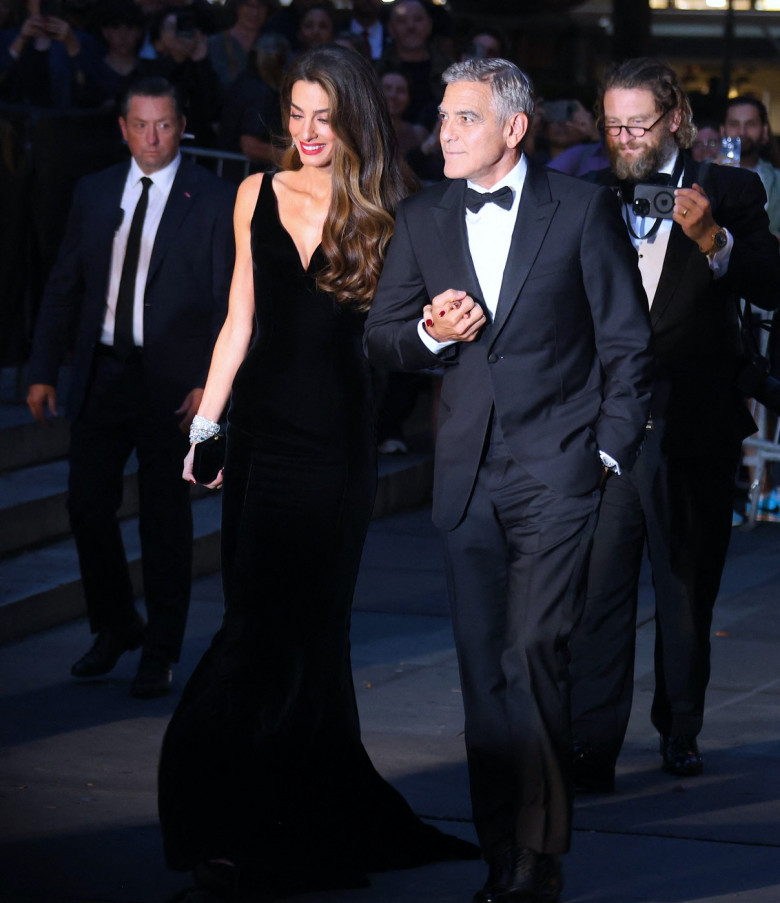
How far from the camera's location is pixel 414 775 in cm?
569

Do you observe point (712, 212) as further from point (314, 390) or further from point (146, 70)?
point (146, 70)

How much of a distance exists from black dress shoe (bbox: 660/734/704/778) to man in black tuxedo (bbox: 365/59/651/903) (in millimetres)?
1391

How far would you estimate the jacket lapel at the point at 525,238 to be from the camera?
14.3 ft

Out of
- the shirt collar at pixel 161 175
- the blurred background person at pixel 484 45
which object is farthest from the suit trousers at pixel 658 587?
the blurred background person at pixel 484 45

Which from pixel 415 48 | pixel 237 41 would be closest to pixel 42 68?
pixel 237 41

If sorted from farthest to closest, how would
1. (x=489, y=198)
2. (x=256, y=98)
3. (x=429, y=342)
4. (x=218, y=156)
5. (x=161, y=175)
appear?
A: (x=256, y=98), (x=218, y=156), (x=161, y=175), (x=489, y=198), (x=429, y=342)

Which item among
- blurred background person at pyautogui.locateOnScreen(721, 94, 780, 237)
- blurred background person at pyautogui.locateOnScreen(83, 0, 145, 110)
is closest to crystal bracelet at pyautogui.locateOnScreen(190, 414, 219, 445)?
blurred background person at pyautogui.locateOnScreen(721, 94, 780, 237)

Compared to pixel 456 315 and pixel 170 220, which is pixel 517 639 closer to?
pixel 456 315

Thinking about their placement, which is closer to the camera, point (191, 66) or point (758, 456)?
point (758, 456)

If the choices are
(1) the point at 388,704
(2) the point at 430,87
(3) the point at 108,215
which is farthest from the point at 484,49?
(1) the point at 388,704

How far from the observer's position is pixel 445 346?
4.34 metres

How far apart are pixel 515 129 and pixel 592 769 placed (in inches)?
84.2

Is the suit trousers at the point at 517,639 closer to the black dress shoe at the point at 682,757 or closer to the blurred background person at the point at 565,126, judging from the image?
the black dress shoe at the point at 682,757

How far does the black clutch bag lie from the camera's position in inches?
190
